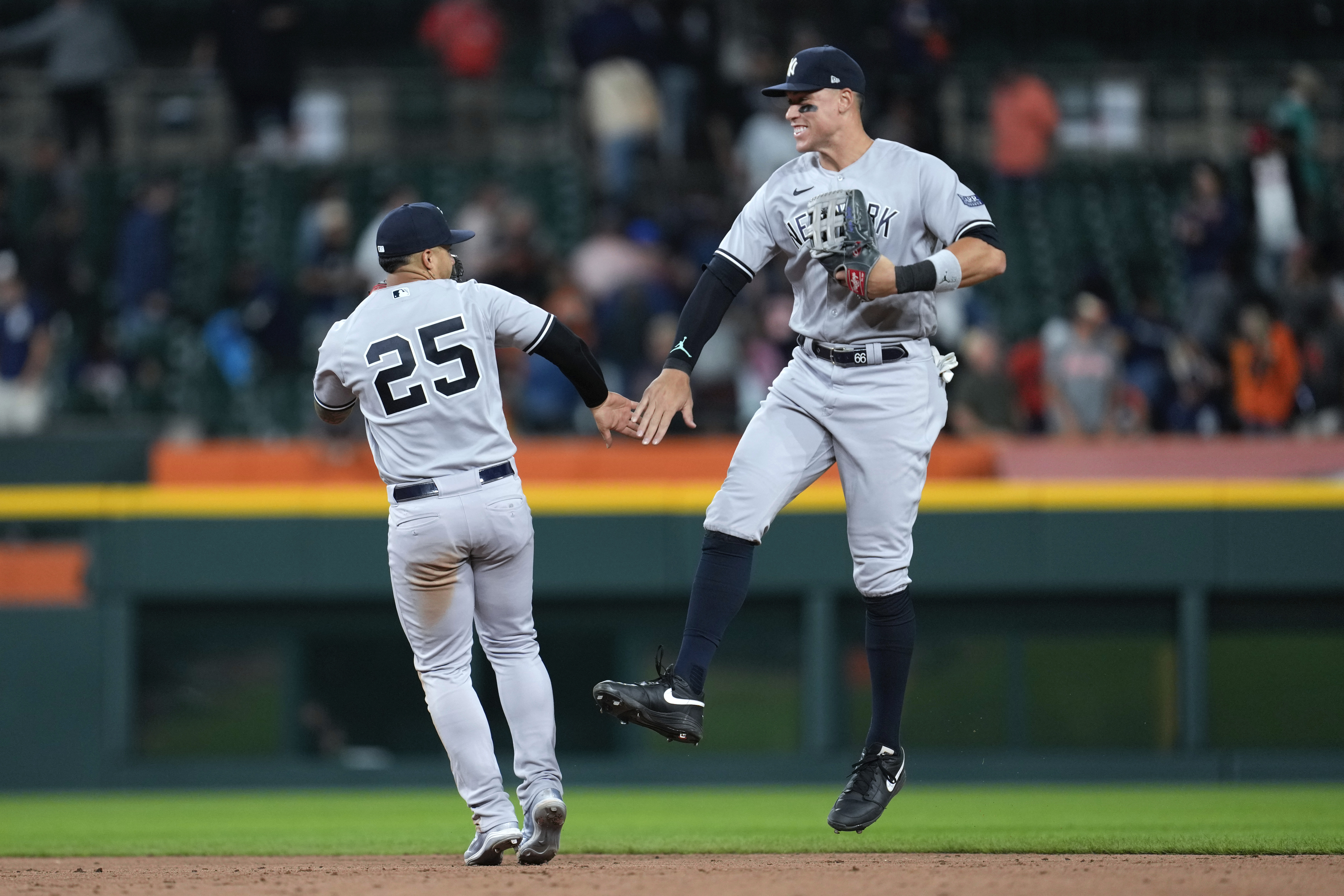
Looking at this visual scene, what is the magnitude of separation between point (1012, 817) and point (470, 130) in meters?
9.19

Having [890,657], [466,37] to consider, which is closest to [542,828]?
[890,657]

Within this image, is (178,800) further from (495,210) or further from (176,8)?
(176,8)

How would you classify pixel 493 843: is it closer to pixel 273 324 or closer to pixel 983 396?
→ pixel 983 396

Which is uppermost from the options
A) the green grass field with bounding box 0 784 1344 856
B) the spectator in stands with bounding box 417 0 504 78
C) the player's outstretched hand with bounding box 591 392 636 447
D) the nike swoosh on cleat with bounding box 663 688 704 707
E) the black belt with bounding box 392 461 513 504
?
the spectator in stands with bounding box 417 0 504 78

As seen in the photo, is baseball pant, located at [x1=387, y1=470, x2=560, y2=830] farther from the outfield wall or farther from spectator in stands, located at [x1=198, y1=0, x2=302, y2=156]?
spectator in stands, located at [x1=198, y1=0, x2=302, y2=156]

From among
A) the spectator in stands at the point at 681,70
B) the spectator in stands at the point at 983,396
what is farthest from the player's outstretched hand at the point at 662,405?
the spectator in stands at the point at 681,70

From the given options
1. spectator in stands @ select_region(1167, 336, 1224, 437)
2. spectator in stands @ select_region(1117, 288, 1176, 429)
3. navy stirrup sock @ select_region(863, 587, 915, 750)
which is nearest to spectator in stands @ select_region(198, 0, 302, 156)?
spectator in stands @ select_region(1117, 288, 1176, 429)

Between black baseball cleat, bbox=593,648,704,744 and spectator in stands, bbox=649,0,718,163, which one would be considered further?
spectator in stands, bbox=649,0,718,163

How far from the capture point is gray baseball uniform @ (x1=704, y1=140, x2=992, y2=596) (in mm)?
5398

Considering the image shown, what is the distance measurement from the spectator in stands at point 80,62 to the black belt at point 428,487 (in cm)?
927

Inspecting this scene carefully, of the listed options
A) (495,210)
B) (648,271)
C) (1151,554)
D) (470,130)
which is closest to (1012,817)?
(1151,554)

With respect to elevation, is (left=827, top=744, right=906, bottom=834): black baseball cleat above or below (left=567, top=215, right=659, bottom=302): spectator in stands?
below

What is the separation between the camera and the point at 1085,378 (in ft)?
34.1

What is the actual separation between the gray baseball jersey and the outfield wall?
14.3 feet
